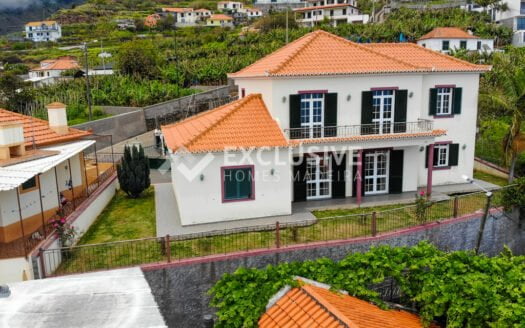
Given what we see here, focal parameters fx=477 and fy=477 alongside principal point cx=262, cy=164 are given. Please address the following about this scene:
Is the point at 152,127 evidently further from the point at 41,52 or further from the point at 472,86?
the point at 41,52

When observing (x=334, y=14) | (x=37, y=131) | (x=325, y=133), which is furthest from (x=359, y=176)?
(x=334, y=14)

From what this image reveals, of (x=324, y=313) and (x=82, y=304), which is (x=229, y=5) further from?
(x=324, y=313)

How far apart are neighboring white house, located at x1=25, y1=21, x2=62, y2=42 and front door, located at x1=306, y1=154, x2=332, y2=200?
11536 cm

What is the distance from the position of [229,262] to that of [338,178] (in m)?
7.76

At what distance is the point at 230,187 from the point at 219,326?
730 cm

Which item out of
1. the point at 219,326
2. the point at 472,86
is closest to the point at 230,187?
the point at 219,326

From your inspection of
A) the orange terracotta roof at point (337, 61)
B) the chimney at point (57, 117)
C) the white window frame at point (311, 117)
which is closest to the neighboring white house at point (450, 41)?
the orange terracotta roof at point (337, 61)

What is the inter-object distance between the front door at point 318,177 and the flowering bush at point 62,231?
9.71 metres

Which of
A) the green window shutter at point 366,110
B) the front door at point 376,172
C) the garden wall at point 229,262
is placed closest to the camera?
the garden wall at point 229,262

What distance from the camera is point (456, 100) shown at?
2220cm

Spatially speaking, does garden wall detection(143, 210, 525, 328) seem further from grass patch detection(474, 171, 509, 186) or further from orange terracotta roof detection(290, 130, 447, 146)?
grass patch detection(474, 171, 509, 186)

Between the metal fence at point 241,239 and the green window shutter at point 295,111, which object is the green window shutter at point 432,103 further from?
the green window shutter at point 295,111

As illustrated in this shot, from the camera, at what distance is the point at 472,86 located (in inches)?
879

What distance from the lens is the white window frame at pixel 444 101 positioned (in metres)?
21.9
